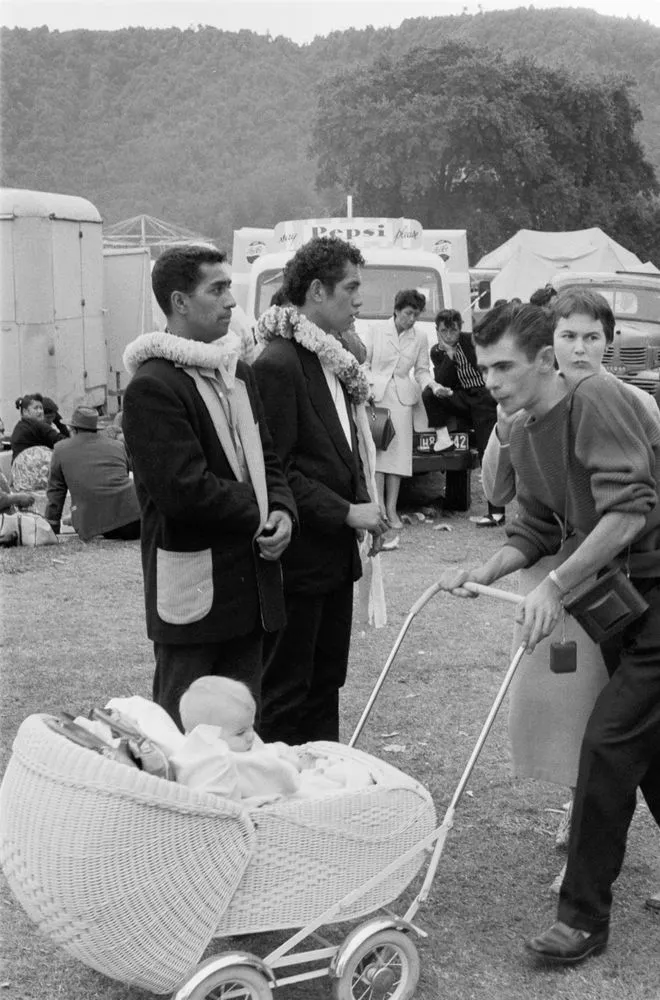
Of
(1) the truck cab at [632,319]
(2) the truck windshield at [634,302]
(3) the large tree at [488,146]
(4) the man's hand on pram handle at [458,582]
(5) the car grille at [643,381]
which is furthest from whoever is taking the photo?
(3) the large tree at [488,146]

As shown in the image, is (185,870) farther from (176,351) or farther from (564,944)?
(176,351)

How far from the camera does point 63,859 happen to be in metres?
2.91

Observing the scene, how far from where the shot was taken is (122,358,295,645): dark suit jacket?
3.72m

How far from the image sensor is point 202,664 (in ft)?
12.9

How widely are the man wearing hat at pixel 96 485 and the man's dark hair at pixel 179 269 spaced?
641cm

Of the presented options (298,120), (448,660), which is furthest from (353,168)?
(448,660)

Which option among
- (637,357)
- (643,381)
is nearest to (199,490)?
(643,381)

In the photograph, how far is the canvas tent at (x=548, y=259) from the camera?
99.1 feet

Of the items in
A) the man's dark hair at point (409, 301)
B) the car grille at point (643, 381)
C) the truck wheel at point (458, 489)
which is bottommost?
the truck wheel at point (458, 489)

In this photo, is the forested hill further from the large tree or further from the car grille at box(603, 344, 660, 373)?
the car grille at box(603, 344, 660, 373)

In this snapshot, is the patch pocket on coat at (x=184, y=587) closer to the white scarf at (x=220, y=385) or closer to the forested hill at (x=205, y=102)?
the white scarf at (x=220, y=385)

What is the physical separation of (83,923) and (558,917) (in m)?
1.40

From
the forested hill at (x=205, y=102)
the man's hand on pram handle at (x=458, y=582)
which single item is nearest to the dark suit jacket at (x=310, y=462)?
the man's hand on pram handle at (x=458, y=582)

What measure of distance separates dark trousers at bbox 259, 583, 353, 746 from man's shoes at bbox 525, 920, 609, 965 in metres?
1.22
